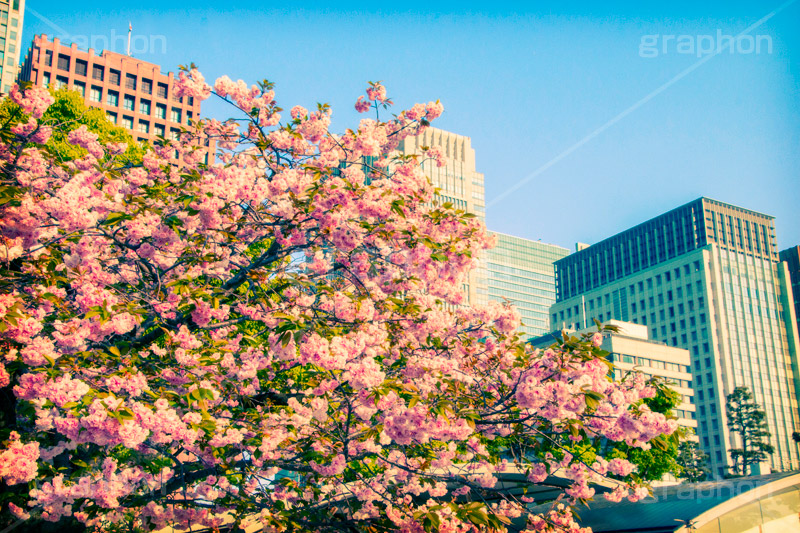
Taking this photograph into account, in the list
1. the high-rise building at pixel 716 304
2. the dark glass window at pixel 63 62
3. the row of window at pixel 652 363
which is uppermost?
the dark glass window at pixel 63 62

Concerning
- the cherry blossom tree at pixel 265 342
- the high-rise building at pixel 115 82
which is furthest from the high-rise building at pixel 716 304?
the cherry blossom tree at pixel 265 342

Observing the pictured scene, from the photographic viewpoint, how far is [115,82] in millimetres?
84500

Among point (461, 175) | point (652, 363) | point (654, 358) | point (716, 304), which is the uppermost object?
point (461, 175)

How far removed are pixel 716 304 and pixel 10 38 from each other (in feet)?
419

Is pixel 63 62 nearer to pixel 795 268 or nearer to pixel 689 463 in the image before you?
pixel 689 463

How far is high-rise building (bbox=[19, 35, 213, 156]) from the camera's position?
3145 inches

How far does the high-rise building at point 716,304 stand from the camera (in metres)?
116

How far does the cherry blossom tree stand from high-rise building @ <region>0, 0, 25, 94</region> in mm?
101839

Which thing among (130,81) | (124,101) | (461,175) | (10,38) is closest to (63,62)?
(130,81)

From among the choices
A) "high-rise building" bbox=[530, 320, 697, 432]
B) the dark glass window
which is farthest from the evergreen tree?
the dark glass window

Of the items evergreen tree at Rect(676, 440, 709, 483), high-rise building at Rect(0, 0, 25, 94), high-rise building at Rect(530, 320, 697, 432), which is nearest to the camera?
evergreen tree at Rect(676, 440, 709, 483)

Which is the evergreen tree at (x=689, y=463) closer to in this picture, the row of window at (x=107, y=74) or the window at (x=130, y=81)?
the row of window at (x=107, y=74)

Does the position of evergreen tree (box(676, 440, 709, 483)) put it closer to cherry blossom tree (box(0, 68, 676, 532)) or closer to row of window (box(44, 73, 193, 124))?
cherry blossom tree (box(0, 68, 676, 532))

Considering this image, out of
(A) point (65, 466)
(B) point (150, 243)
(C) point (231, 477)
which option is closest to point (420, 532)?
(C) point (231, 477)
